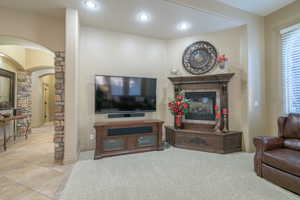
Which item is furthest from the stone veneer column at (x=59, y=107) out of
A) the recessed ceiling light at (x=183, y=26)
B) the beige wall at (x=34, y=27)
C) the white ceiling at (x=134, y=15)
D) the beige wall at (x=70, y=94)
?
the recessed ceiling light at (x=183, y=26)

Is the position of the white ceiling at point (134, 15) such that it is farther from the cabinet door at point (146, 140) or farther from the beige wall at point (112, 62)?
the cabinet door at point (146, 140)

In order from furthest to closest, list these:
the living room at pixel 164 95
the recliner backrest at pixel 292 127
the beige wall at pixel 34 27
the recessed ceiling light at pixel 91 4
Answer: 1. the beige wall at pixel 34 27
2. the recessed ceiling light at pixel 91 4
3. the recliner backrest at pixel 292 127
4. the living room at pixel 164 95

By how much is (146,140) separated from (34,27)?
135 inches

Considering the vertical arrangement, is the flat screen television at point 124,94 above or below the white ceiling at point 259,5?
below

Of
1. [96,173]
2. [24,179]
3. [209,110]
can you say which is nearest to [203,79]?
[209,110]

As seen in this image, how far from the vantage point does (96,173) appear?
2.48 meters

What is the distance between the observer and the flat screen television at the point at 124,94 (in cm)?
358

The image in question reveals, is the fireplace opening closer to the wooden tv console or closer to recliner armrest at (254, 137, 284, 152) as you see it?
the wooden tv console

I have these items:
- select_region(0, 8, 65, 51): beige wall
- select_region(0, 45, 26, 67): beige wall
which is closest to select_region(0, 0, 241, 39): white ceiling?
select_region(0, 8, 65, 51): beige wall

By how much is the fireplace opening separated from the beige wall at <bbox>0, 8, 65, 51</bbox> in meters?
3.41

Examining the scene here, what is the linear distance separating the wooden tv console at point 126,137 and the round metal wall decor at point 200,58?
1.86m

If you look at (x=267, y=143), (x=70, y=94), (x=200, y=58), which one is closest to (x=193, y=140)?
(x=267, y=143)

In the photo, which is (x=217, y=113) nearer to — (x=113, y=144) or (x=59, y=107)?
(x=113, y=144)

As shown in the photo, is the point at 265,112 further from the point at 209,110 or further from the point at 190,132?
the point at 190,132
